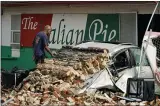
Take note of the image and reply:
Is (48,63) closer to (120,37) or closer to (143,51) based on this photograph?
(143,51)

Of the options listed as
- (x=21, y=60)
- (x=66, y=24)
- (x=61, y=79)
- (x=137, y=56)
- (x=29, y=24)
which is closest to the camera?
(x=61, y=79)

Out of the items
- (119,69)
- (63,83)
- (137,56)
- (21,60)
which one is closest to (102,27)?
(21,60)

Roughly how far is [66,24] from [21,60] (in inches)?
90.2

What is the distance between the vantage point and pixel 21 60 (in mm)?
16500

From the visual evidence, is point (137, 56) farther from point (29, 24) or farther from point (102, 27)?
point (29, 24)

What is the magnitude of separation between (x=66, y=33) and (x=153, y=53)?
610 centimetres

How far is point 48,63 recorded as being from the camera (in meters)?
10.3

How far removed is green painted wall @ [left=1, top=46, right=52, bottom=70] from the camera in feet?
53.3

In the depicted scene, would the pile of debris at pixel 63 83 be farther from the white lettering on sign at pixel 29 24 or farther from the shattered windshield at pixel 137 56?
the white lettering on sign at pixel 29 24

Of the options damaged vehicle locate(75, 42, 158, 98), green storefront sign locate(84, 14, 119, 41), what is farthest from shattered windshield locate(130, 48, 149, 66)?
green storefront sign locate(84, 14, 119, 41)

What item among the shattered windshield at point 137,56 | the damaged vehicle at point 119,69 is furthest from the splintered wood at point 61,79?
the shattered windshield at point 137,56

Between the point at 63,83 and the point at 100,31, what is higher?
the point at 100,31

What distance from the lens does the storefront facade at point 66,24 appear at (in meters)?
15.0

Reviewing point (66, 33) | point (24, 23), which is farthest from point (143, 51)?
point (24, 23)
